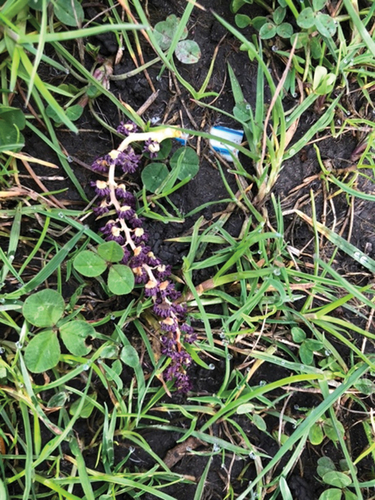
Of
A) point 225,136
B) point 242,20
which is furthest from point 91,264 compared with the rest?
point 242,20

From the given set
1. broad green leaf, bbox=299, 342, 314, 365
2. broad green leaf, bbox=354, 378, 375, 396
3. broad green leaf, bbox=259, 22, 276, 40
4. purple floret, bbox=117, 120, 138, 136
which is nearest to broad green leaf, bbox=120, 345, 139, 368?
broad green leaf, bbox=299, 342, 314, 365

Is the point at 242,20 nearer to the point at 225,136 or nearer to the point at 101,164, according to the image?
the point at 225,136

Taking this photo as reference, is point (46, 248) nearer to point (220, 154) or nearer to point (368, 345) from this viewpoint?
point (220, 154)

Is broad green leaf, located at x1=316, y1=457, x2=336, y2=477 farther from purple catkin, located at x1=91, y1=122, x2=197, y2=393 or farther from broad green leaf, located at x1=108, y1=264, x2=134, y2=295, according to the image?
broad green leaf, located at x1=108, y1=264, x2=134, y2=295

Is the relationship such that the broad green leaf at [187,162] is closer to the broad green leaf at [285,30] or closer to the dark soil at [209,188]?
the dark soil at [209,188]

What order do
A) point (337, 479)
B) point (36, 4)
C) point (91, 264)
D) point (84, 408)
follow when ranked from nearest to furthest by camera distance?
point (36, 4) → point (91, 264) → point (84, 408) → point (337, 479)

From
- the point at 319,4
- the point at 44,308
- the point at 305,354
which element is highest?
the point at 319,4
